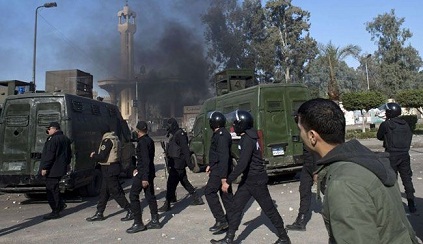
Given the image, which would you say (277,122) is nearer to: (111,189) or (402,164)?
(402,164)

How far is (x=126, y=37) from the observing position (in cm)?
6106

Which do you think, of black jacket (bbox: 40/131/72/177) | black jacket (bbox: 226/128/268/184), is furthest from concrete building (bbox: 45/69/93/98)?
black jacket (bbox: 226/128/268/184)

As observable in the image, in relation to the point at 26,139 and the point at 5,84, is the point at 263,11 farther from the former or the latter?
the point at 26,139

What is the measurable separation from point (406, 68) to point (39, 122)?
48982 mm

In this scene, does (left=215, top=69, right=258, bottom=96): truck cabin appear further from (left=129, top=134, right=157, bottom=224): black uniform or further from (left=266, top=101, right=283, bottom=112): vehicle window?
(left=129, top=134, right=157, bottom=224): black uniform

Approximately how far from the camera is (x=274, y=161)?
9172 mm

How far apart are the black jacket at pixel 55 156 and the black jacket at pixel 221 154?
111 inches

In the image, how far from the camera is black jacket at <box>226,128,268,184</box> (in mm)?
4562

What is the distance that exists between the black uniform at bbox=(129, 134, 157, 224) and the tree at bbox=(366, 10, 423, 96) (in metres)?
47.9

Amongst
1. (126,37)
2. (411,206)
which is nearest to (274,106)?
(411,206)

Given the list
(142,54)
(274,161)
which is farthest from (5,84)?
(142,54)

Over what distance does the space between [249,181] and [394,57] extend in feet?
163

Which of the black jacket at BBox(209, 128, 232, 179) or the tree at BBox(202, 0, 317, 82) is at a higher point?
the tree at BBox(202, 0, 317, 82)

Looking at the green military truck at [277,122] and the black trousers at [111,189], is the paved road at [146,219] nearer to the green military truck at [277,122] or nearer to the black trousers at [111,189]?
the black trousers at [111,189]
